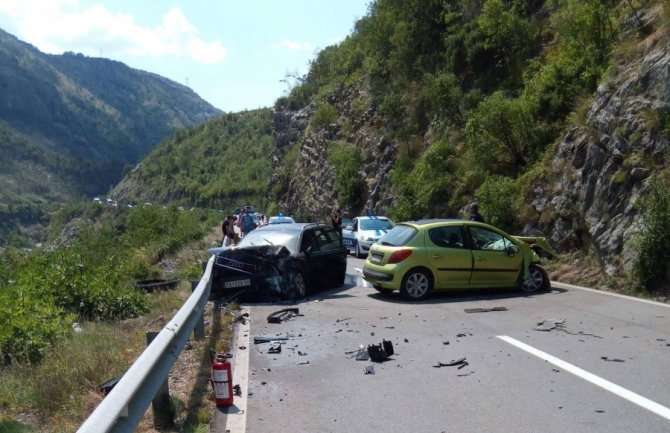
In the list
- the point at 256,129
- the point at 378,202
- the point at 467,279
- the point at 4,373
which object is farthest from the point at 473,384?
the point at 256,129

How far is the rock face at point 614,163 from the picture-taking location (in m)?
14.4

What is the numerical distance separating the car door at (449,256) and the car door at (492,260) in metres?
0.16

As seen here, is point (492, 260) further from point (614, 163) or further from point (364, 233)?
point (364, 233)

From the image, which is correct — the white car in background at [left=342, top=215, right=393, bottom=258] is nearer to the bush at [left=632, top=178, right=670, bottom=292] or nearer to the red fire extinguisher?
the bush at [left=632, top=178, right=670, bottom=292]

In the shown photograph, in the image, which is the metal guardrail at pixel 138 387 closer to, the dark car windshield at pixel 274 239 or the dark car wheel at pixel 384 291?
the dark car windshield at pixel 274 239

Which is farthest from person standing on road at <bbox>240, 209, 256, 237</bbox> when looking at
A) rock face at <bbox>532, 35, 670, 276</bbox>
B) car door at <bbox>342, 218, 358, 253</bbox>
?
rock face at <bbox>532, 35, 670, 276</bbox>

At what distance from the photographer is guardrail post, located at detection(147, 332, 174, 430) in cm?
548

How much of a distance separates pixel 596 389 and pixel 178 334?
13.2 feet

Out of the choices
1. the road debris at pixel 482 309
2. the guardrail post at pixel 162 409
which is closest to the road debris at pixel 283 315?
the road debris at pixel 482 309

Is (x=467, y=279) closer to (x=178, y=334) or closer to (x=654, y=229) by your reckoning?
(x=654, y=229)

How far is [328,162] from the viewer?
46.6m

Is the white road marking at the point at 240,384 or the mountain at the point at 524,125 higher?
the mountain at the point at 524,125

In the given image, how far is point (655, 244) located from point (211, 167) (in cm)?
13287

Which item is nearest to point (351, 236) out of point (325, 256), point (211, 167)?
point (325, 256)
